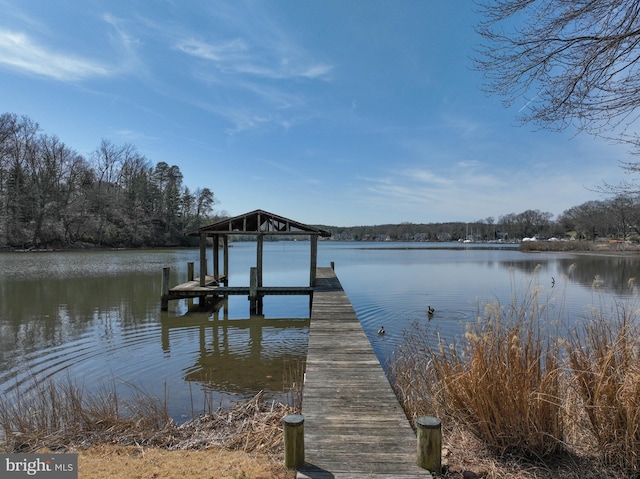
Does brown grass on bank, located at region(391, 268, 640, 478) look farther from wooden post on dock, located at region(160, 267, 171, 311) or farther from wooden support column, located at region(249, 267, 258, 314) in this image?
wooden post on dock, located at region(160, 267, 171, 311)

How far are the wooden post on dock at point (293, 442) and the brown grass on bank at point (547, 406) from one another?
4.01ft

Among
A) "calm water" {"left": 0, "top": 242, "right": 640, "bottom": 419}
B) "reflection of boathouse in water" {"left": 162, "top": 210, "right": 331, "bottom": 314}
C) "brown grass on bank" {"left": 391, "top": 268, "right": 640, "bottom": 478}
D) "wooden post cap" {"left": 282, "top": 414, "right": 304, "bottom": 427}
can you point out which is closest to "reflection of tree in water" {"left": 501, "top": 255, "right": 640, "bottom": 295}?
"calm water" {"left": 0, "top": 242, "right": 640, "bottom": 419}

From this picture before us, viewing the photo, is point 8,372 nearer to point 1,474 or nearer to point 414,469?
point 1,474

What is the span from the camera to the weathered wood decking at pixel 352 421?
270 centimetres

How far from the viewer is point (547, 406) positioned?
9.37ft

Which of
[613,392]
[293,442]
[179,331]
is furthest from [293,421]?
[179,331]

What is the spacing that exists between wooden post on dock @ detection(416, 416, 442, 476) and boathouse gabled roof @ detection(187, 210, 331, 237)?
1047 cm

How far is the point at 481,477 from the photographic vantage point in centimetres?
271

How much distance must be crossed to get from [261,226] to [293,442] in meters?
10.7

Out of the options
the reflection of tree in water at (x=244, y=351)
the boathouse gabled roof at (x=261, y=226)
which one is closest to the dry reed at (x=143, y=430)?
the reflection of tree in water at (x=244, y=351)

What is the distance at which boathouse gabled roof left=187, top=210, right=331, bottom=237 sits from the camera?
42.2 feet

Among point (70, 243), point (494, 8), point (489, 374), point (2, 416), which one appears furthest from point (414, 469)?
point (70, 243)

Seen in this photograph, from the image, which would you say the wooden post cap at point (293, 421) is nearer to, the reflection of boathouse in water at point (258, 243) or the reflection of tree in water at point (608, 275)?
the reflection of tree in water at point (608, 275)

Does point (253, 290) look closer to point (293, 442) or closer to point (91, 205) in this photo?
point (293, 442)
